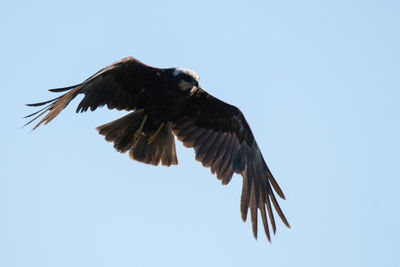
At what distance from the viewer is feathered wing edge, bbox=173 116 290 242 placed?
31.5 feet

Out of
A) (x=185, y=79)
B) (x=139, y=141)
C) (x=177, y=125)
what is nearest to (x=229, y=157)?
(x=177, y=125)

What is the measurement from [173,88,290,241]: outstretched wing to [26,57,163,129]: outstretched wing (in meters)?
0.80

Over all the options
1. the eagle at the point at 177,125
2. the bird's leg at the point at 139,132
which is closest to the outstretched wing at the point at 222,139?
the eagle at the point at 177,125

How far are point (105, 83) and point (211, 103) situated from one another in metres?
1.72

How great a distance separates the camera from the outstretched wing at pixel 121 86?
352 inches

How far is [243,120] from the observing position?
10023 mm

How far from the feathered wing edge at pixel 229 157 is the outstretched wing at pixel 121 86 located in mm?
882

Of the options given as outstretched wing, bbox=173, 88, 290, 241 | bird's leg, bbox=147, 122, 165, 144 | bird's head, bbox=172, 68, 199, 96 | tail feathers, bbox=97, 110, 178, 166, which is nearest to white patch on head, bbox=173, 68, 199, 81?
bird's head, bbox=172, 68, 199, 96

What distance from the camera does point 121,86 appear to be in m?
9.41

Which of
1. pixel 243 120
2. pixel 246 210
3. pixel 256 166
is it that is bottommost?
pixel 246 210

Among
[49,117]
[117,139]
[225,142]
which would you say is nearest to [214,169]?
[225,142]

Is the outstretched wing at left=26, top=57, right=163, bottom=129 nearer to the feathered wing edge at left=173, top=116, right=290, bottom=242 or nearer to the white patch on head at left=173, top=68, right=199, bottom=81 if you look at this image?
the white patch on head at left=173, top=68, right=199, bottom=81

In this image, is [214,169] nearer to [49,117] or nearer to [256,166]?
[256,166]

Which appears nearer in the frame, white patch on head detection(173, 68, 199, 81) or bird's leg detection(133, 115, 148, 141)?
white patch on head detection(173, 68, 199, 81)
